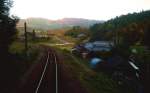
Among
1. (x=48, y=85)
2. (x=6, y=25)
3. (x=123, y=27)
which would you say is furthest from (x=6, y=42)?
(x=123, y=27)

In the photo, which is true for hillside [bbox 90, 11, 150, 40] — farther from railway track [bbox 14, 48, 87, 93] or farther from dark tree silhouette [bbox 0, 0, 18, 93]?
railway track [bbox 14, 48, 87, 93]

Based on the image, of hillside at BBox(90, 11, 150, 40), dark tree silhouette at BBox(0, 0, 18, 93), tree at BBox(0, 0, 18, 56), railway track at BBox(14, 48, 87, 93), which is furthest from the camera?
hillside at BBox(90, 11, 150, 40)

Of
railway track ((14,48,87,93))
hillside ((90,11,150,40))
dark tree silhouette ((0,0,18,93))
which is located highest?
hillside ((90,11,150,40))

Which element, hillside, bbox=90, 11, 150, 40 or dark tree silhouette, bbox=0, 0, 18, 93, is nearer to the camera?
dark tree silhouette, bbox=0, 0, 18, 93

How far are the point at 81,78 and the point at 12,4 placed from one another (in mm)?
14399

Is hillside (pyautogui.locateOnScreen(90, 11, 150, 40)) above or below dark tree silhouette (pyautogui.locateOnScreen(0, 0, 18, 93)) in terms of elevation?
above

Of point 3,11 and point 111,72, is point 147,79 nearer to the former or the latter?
point 111,72

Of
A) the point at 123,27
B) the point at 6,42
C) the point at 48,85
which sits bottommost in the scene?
the point at 48,85

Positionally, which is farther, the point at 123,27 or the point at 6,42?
the point at 123,27

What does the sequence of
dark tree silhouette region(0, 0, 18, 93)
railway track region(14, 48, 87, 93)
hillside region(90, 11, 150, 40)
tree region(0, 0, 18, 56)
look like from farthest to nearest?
1. hillside region(90, 11, 150, 40)
2. tree region(0, 0, 18, 56)
3. dark tree silhouette region(0, 0, 18, 93)
4. railway track region(14, 48, 87, 93)

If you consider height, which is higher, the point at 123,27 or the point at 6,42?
the point at 123,27

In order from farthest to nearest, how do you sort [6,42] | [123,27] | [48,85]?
[123,27] < [6,42] < [48,85]

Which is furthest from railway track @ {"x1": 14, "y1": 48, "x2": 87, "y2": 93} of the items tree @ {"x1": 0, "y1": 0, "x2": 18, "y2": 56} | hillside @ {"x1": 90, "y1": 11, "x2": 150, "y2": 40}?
hillside @ {"x1": 90, "y1": 11, "x2": 150, "y2": 40}

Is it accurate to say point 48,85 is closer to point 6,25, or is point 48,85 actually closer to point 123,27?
point 6,25
